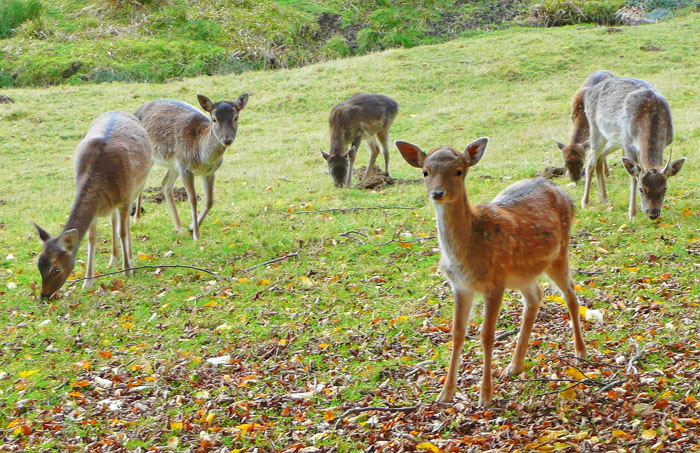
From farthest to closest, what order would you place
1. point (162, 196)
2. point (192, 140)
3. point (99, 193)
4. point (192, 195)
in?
point (162, 196) < point (192, 140) < point (192, 195) < point (99, 193)

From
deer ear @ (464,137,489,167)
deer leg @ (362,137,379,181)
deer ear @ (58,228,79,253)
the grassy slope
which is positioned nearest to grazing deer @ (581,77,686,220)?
the grassy slope

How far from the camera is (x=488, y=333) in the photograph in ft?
16.3

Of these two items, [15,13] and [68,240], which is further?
[15,13]

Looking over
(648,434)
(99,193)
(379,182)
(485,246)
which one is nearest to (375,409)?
(485,246)

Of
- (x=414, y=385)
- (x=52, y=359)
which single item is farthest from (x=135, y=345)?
(x=414, y=385)

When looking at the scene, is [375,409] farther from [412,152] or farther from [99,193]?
[99,193]

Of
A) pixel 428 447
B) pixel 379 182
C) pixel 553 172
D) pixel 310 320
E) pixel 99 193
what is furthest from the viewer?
pixel 379 182

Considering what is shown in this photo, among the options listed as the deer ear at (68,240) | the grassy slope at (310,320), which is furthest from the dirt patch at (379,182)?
the deer ear at (68,240)

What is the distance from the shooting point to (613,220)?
9180mm

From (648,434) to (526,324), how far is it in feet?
3.73

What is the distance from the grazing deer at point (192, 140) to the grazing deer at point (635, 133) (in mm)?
4942

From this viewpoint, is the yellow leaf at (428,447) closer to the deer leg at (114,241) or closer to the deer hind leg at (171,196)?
the deer leg at (114,241)

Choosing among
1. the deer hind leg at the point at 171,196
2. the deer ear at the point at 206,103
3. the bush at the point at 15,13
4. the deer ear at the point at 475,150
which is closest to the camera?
the deer ear at the point at 475,150

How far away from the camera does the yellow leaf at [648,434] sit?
455cm
